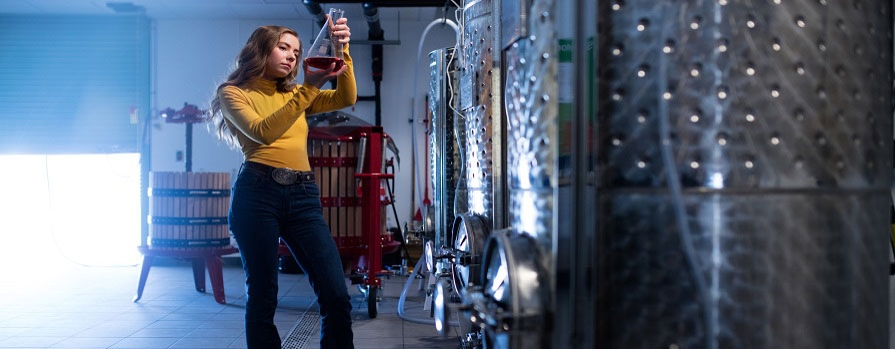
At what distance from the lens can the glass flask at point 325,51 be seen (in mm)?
2162

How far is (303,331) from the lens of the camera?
4.18 metres

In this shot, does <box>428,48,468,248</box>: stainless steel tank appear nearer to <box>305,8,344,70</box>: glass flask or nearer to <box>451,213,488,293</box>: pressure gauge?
<box>451,213,488,293</box>: pressure gauge

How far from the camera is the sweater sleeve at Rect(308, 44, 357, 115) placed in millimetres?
2426

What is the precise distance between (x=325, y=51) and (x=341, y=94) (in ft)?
0.83

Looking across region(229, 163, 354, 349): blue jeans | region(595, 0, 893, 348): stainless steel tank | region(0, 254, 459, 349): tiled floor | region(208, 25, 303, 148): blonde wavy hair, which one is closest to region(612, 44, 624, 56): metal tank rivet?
region(595, 0, 893, 348): stainless steel tank

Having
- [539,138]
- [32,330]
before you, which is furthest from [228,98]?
[32,330]

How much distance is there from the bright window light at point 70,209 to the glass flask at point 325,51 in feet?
22.5

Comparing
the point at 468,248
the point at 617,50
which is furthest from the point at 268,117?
the point at 617,50

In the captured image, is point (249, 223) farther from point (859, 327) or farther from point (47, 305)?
point (47, 305)

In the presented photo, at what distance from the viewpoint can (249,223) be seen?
226 centimetres

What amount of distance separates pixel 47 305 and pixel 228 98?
3.93 m

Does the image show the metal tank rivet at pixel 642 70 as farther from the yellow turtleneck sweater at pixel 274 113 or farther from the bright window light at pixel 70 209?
the bright window light at pixel 70 209

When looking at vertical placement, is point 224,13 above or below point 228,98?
above

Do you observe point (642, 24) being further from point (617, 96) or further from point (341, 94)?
point (341, 94)
